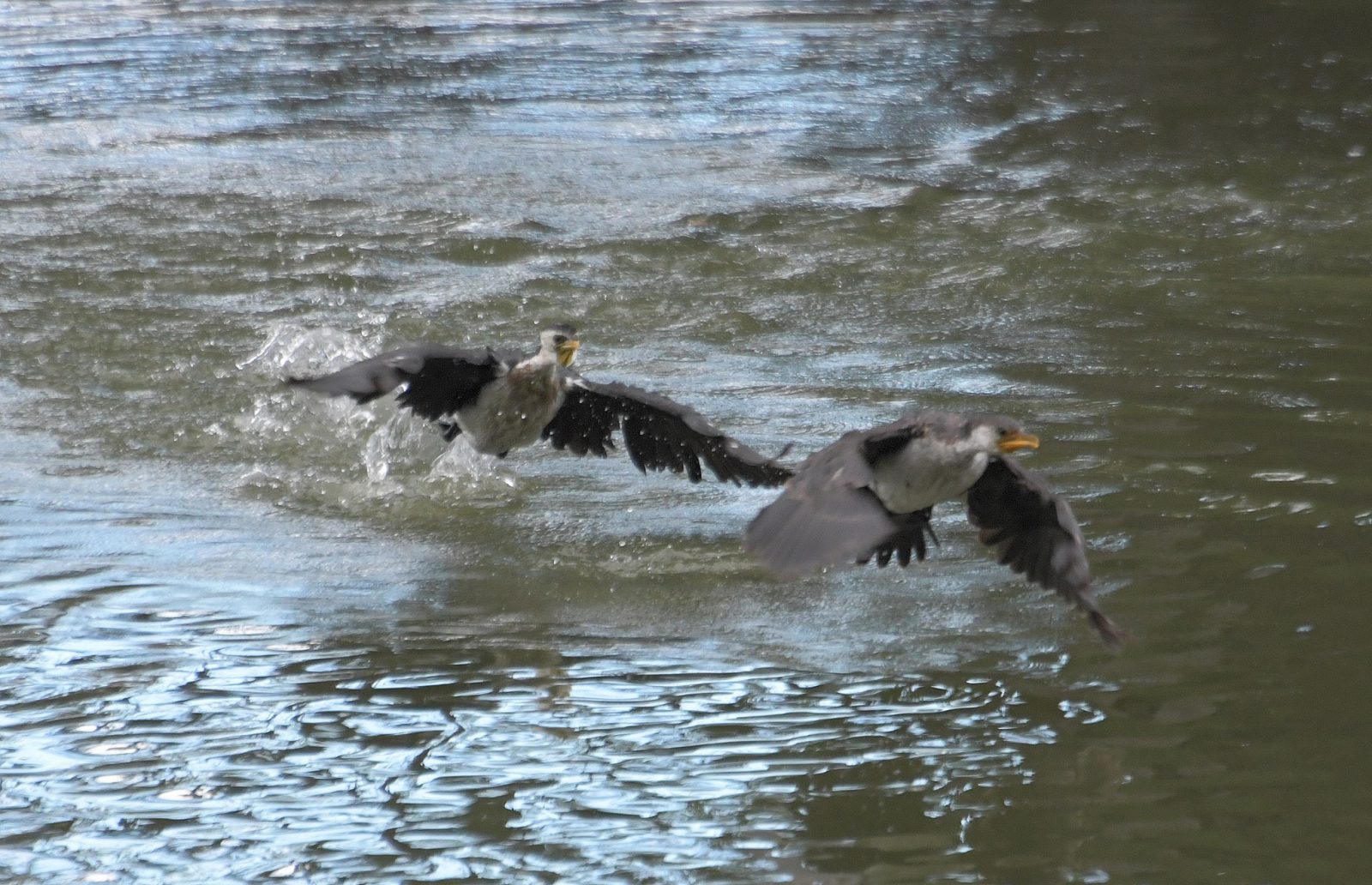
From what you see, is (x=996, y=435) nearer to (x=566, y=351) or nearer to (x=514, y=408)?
(x=566, y=351)

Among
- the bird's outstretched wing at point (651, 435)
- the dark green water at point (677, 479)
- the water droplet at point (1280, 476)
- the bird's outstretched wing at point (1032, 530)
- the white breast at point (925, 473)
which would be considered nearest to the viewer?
the dark green water at point (677, 479)

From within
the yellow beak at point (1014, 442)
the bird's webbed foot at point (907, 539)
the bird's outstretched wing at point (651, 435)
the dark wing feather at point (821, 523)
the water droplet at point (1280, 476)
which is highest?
the dark wing feather at point (821, 523)

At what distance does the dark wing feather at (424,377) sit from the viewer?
6055 millimetres

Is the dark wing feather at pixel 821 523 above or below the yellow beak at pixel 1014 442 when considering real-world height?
above

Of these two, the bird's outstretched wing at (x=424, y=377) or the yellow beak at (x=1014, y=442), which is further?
the bird's outstretched wing at (x=424, y=377)

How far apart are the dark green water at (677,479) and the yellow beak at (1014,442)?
748 millimetres

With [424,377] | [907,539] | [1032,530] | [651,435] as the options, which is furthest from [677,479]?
[1032,530]

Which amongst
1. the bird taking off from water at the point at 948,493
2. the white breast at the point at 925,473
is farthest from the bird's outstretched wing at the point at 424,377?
the white breast at the point at 925,473

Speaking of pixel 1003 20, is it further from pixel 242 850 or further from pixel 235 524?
pixel 242 850

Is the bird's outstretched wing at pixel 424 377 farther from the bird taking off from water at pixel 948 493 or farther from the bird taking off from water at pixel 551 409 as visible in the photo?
the bird taking off from water at pixel 948 493

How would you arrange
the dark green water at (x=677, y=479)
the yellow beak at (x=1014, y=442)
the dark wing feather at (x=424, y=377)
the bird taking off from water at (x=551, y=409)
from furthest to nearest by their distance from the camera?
the bird taking off from water at (x=551, y=409) → the dark wing feather at (x=424, y=377) → the yellow beak at (x=1014, y=442) → the dark green water at (x=677, y=479)

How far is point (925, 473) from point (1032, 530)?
1.36ft

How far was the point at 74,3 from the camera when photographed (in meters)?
20.8

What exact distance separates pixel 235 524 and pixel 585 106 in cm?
872
